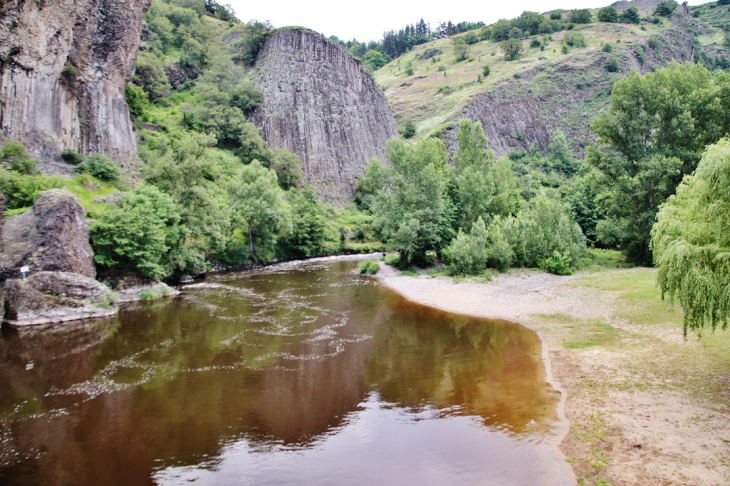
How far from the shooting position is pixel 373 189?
72062 millimetres

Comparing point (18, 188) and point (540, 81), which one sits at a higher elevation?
point (540, 81)

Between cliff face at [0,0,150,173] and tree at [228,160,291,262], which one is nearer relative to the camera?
cliff face at [0,0,150,173]

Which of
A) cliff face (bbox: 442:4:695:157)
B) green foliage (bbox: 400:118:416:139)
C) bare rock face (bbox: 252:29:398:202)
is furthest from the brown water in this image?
cliff face (bbox: 442:4:695:157)

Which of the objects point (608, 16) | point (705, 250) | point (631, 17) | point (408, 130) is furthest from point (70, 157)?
point (631, 17)

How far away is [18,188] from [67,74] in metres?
17.7

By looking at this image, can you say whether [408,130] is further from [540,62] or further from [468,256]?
[468,256]

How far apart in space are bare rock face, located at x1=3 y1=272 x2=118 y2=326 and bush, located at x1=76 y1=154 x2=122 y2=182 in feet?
52.8

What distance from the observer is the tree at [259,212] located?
141ft

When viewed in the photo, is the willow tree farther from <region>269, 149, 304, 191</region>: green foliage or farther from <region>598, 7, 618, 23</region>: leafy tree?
<region>598, 7, 618, 23</region>: leafy tree

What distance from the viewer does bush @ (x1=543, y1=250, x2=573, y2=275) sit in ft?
109

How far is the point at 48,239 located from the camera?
23.4 metres

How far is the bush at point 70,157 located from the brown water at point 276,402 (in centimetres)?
2297

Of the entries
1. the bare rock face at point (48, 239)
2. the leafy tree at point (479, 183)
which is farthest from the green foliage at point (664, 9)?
the bare rock face at point (48, 239)

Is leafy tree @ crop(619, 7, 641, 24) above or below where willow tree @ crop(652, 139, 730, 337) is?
above
